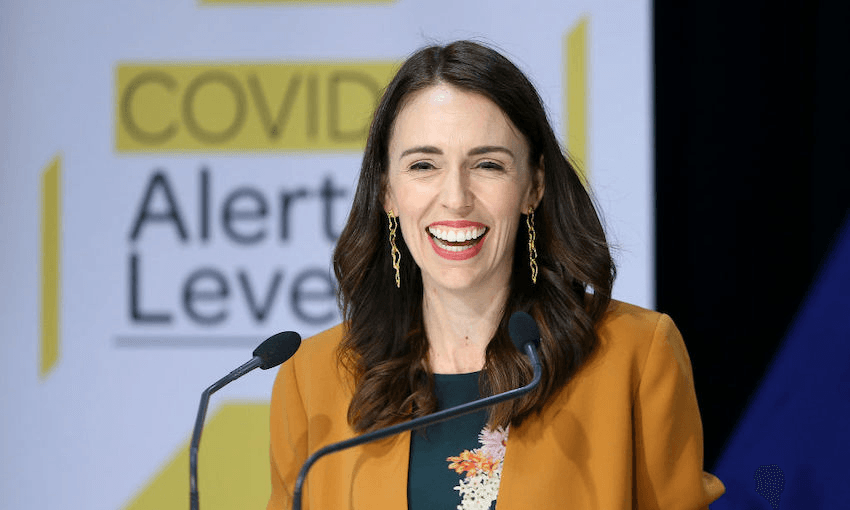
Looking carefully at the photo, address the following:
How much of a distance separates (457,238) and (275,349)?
0.41 m

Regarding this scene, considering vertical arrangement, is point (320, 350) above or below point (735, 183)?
below

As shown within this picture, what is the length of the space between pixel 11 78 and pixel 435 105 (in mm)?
1955

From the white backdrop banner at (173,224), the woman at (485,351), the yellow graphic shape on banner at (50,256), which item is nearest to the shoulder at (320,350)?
the woman at (485,351)

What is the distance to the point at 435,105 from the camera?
5.75ft

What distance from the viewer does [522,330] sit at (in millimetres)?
1448

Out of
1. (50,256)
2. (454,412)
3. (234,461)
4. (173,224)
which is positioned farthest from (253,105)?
(454,412)

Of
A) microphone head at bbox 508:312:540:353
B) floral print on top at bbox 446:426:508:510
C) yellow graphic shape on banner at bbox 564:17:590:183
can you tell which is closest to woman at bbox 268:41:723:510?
floral print on top at bbox 446:426:508:510

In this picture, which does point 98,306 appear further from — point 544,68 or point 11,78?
point 544,68

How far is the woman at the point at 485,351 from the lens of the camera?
168cm

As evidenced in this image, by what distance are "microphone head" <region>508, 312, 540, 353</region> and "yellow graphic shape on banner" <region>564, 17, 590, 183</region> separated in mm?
1498

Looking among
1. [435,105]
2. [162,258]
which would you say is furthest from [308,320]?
[435,105]

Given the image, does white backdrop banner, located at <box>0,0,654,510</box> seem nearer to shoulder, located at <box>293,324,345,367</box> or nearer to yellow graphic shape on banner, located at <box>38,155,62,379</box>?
yellow graphic shape on banner, located at <box>38,155,62,379</box>

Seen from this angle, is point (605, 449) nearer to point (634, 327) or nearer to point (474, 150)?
point (634, 327)

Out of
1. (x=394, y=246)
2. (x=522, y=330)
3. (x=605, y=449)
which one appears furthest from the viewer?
(x=394, y=246)
